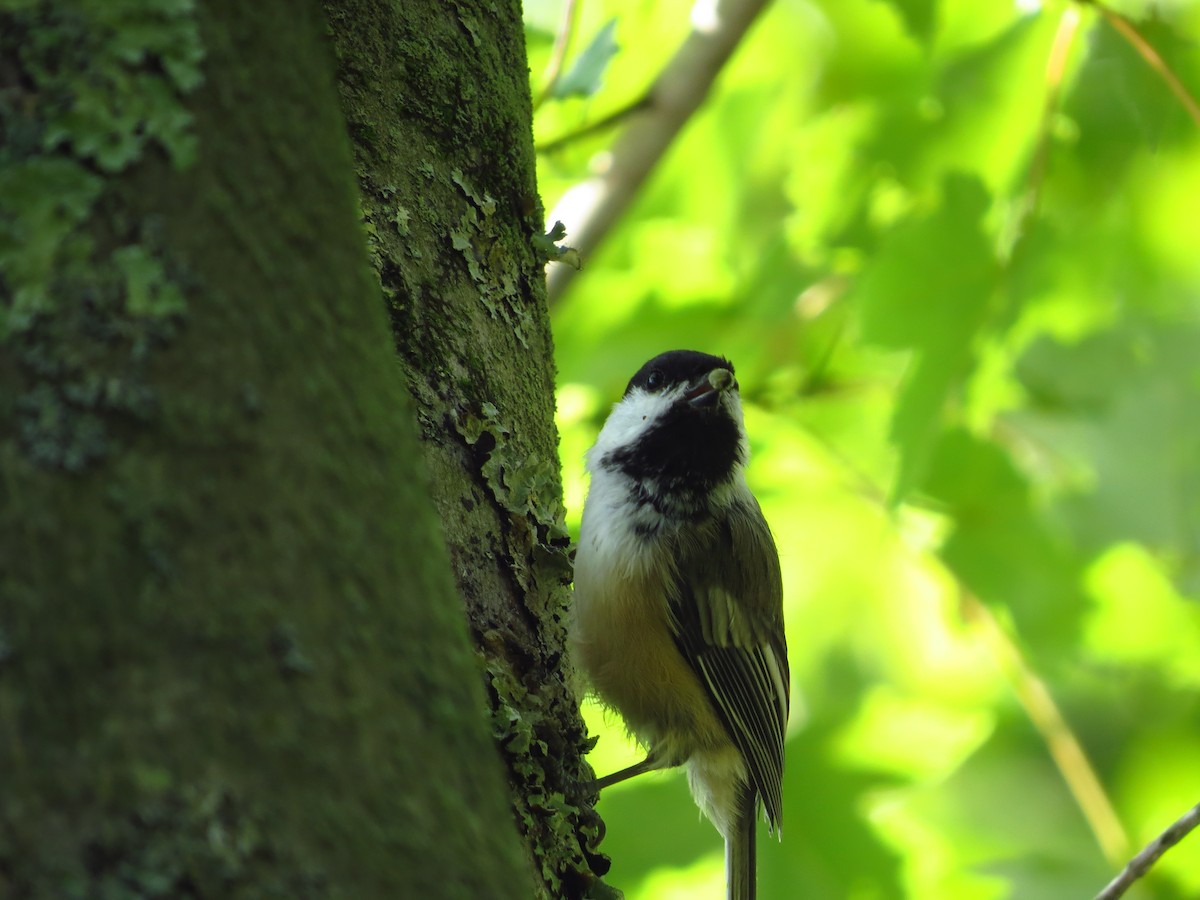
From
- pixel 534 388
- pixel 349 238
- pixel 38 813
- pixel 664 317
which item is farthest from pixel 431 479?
pixel 664 317

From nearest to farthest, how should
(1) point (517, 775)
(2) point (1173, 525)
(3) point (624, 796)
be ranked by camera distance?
(1) point (517, 775) → (3) point (624, 796) → (2) point (1173, 525)

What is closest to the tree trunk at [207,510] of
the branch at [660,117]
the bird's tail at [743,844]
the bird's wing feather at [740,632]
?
the bird's wing feather at [740,632]

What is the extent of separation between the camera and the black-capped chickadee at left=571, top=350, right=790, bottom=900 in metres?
1.91

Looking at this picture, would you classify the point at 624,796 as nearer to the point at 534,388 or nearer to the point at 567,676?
the point at 567,676

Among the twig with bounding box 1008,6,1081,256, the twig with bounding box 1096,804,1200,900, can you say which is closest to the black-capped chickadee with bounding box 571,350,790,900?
the twig with bounding box 1008,6,1081,256

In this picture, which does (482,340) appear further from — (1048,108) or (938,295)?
(1048,108)

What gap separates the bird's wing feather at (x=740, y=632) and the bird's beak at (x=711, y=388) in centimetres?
21

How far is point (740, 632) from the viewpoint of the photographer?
6.79 ft

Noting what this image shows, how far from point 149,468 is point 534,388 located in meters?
0.86

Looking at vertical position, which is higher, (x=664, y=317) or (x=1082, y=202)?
(x=1082, y=202)

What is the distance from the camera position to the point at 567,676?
1368mm

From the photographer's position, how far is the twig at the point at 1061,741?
208cm

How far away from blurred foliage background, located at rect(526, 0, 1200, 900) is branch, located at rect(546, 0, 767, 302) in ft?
0.19

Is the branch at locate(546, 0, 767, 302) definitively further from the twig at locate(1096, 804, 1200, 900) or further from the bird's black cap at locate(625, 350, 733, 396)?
the twig at locate(1096, 804, 1200, 900)
